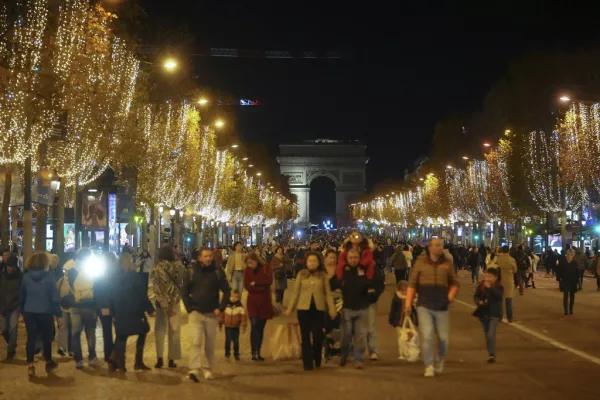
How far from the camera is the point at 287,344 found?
49.0 ft

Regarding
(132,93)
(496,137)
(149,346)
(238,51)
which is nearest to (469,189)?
(496,137)

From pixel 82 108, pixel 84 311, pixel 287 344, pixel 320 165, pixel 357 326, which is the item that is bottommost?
pixel 287 344

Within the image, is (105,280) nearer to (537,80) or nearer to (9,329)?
(9,329)

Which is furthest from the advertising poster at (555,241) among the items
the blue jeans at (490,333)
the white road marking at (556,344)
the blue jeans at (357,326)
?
the blue jeans at (357,326)

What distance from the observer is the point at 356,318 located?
13695 mm

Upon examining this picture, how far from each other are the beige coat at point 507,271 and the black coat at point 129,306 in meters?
10.7

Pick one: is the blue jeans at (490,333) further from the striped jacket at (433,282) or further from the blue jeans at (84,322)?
the blue jeans at (84,322)

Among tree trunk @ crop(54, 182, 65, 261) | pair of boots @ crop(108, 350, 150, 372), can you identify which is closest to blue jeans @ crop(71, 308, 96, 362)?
pair of boots @ crop(108, 350, 150, 372)

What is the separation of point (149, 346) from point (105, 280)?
11.2 feet

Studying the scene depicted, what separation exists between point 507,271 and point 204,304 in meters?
11.6

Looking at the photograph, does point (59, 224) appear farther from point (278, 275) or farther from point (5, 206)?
point (278, 275)

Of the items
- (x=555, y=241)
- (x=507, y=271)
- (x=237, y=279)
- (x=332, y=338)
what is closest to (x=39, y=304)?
(x=332, y=338)

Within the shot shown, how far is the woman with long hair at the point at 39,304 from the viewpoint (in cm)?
1341

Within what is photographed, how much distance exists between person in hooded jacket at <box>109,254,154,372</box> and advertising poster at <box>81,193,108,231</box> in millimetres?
20748
